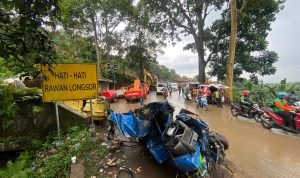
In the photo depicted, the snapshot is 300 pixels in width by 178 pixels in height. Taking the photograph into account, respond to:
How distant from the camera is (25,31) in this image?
6.29ft

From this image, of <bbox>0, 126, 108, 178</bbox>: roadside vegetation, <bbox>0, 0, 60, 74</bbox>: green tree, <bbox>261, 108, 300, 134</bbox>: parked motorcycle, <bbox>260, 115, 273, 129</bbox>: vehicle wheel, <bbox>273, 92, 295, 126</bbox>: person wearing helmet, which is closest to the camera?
<bbox>0, 0, 60, 74</bbox>: green tree

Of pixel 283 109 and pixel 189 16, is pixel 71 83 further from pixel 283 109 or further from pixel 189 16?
pixel 189 16

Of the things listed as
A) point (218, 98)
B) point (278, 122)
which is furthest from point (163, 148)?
point (218, 98)

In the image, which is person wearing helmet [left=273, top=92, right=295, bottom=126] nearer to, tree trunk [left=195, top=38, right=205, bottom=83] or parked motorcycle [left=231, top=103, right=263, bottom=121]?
parked motorcycle [left=231, top=103, right=263, bottom=121]

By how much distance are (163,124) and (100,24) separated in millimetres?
29528

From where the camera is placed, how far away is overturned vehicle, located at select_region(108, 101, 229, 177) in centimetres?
387

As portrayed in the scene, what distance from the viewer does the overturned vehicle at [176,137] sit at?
3.87m

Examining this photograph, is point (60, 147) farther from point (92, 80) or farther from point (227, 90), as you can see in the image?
point (227, 90)

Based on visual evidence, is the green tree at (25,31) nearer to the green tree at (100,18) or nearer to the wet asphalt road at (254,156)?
the wet asphalt road at (254,156)

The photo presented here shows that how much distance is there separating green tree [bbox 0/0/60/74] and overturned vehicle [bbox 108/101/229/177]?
2.77 metres

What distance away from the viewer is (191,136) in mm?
4219

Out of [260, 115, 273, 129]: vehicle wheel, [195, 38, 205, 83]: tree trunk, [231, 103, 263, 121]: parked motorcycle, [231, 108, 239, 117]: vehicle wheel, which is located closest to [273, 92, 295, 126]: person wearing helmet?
[260, 115, 273, 129]: vehicle wheel

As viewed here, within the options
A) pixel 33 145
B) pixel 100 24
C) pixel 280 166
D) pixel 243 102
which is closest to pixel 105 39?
pixel 100 24

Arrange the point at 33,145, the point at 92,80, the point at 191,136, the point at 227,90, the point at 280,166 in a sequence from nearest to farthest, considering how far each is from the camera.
Answer: the point at 191,136 < the point at 280,166 < the point at 92,80 < the point at 33,145 < the point at 227,90
